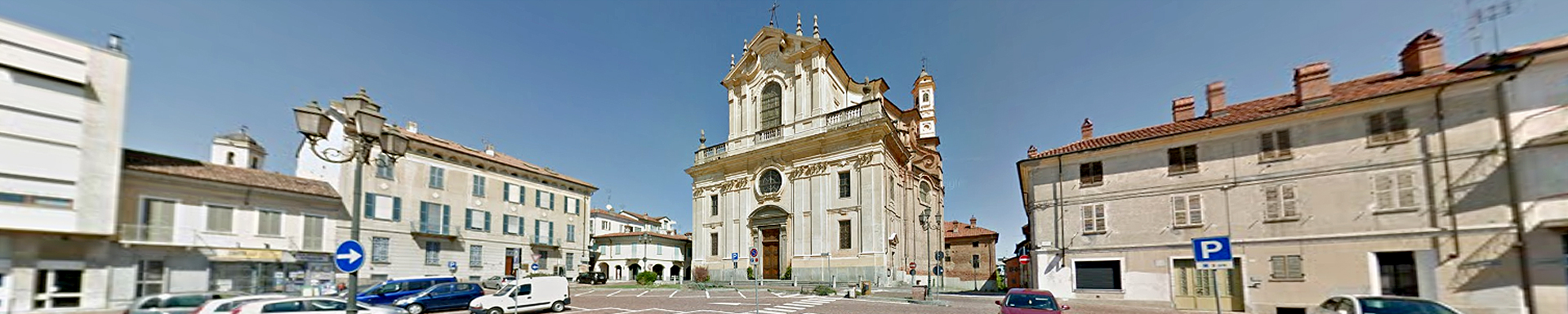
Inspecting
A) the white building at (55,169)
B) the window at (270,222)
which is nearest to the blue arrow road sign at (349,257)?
the white building at (55,169)

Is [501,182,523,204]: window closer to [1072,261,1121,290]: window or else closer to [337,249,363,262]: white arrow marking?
[1072,261,1121,290]: window

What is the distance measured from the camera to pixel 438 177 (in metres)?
34.7

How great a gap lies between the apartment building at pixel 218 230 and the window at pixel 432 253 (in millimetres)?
5136

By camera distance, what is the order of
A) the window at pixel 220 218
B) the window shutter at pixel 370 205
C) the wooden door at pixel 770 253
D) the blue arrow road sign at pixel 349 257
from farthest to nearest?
1. the wooden door at pixel 770 253
2. the window shutter at pixel 370 205
3. the window at pixel 220 218
4. the blue arrow road sign at pixel 349 257

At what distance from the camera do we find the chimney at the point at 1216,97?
23.3 metres

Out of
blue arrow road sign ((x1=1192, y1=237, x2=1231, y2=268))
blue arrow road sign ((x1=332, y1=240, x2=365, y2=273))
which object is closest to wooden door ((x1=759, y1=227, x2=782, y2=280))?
blue arrow road sign ((x1=1192, y1=237, x2=1231, y2=268))

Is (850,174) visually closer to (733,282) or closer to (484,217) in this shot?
(733,282)

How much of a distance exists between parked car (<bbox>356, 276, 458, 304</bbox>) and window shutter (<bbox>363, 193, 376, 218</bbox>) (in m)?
11.5

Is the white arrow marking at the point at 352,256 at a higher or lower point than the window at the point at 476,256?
higher

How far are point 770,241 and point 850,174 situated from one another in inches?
274

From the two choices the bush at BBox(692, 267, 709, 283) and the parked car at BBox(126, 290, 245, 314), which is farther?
the bush at BBox(692, 267, 709, 283)

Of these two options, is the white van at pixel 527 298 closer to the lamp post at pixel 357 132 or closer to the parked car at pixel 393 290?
the parked car at pixel 393 290

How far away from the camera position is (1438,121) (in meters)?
17.3

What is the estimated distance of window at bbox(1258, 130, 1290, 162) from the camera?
19703mm
